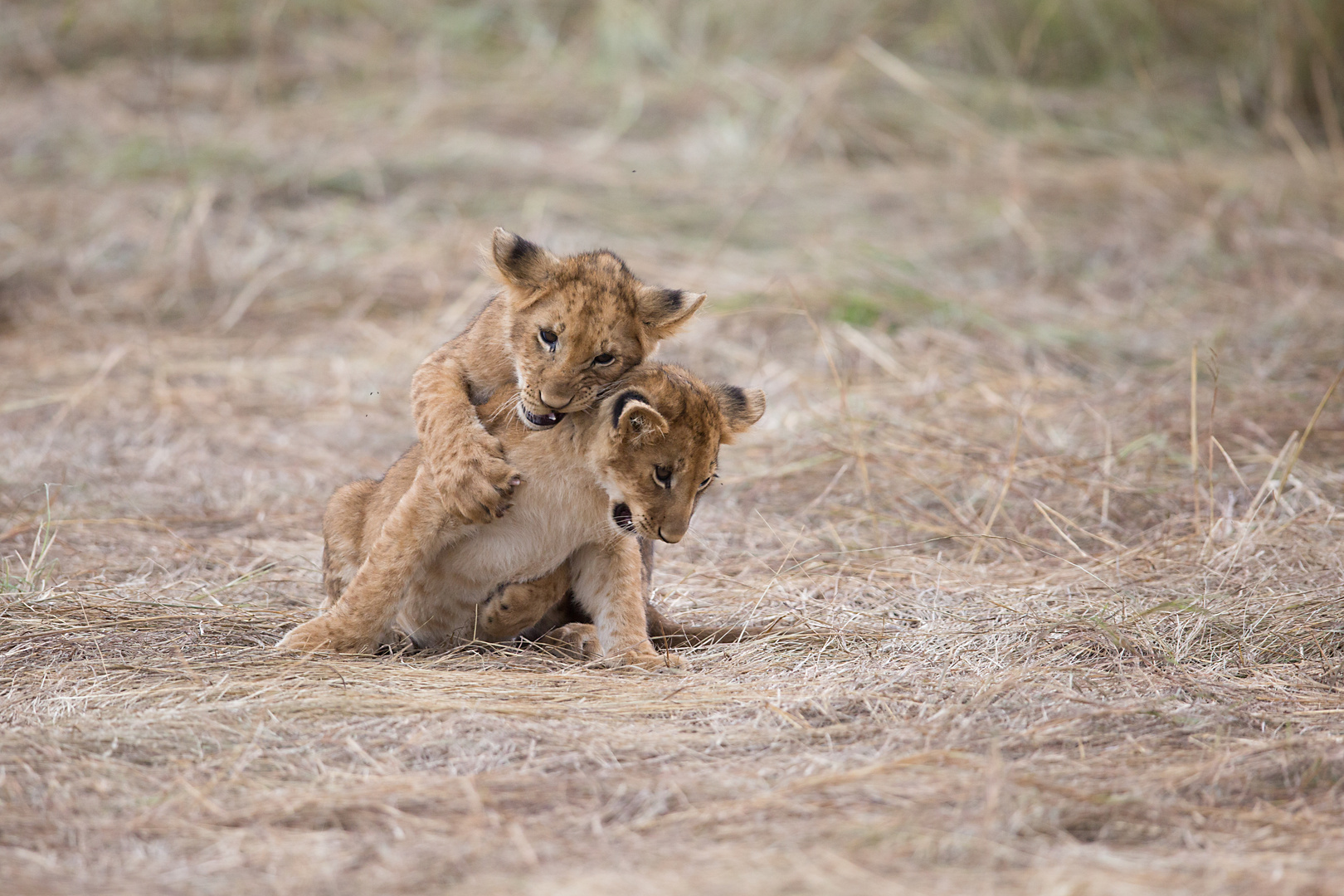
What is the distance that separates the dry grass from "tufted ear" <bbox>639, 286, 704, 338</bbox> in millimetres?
1122

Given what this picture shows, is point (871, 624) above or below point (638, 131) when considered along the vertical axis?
below

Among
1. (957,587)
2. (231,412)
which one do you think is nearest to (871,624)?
(957,587)

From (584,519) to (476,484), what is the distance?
422mm

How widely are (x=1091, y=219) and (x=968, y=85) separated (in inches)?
101

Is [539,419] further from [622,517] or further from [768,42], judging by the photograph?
[768,42]

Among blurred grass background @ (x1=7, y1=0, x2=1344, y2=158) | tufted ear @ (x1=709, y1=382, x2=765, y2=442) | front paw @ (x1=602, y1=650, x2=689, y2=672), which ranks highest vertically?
blurred grass background @ (x1=7, y1=0, x2=1344, y2=158)

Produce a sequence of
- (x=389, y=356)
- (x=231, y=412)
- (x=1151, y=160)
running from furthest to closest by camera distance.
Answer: (x=1151, y=160), (x=389, y=356), (x=231, y=412)

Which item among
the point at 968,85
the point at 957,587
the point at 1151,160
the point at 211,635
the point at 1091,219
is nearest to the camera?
the point at 211,635

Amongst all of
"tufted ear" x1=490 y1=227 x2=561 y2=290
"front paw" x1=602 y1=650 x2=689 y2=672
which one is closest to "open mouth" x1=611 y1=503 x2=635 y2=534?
"front paw" x1=602 y1=650 x2=689 y2=672

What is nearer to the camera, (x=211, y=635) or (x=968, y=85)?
(x=211, y=635)

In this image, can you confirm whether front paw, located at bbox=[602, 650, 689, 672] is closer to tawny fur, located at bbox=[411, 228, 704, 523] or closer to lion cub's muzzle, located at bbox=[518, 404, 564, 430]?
tawny fur, located at bbox=[411, 228, 704, 523]

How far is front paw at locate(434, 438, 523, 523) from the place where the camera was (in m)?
4.31

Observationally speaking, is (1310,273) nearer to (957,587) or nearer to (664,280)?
(664,280)

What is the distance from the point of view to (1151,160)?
1204 centimetres
